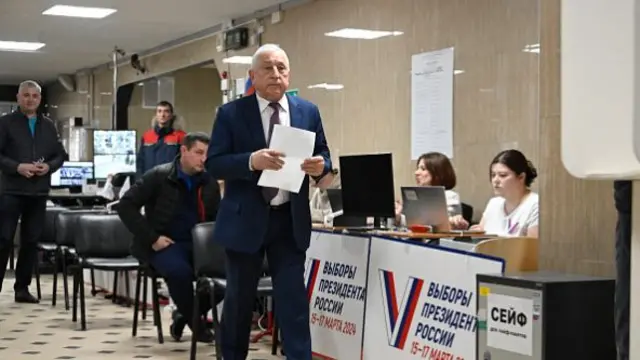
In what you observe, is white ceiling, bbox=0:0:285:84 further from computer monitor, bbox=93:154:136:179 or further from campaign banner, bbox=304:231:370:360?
campaign banner, bbox=304:231:370:360

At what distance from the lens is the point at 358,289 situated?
5539mm

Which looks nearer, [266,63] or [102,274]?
[266,63]

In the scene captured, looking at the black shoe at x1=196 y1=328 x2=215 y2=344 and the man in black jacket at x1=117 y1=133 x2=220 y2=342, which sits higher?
the man in black jacket at x1=117 y1=133 x2=220 y2=342

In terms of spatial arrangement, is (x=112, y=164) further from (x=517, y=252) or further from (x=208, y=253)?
(x=517, y=252)

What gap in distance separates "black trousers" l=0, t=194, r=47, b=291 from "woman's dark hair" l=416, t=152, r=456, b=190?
12.3ft

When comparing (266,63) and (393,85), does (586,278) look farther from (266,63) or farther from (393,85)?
(393,85)

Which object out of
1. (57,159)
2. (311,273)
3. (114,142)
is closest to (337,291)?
(311,273)

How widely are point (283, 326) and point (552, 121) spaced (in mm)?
1536

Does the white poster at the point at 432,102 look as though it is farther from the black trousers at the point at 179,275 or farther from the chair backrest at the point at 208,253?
the chair backrest at the point at 208,253

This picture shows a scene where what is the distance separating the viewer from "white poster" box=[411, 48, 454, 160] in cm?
792

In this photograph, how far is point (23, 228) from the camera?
9219mm

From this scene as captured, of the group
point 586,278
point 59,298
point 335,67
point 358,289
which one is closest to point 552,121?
point 586,278

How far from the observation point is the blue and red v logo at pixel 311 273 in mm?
6059

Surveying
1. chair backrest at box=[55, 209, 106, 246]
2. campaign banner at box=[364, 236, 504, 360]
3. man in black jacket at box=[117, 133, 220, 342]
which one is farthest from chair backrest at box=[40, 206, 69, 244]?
campaign banner at box=[364, 236, 504, 360]
